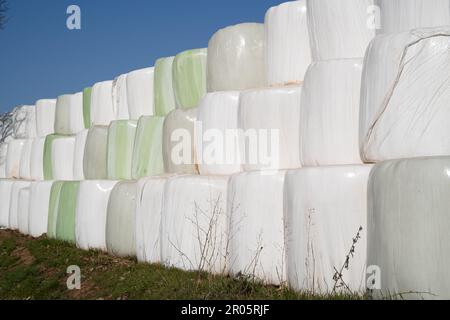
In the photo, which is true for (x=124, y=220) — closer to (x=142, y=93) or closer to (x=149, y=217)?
(x=149, y=217)

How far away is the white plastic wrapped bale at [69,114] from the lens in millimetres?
7664

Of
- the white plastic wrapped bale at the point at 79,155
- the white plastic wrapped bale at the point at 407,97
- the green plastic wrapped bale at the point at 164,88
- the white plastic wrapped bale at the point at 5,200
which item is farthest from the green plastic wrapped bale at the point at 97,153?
the white plastic wrapped bale at the point at 407,97

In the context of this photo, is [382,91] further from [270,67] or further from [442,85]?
[270,67]

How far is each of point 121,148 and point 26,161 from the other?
3220 mm

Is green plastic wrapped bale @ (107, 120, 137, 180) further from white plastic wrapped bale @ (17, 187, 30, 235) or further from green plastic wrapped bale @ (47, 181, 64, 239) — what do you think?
white plastic wrapped bale @ (17, 187, 30, 235)

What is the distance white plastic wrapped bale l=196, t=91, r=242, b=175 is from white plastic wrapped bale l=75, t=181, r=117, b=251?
1.75 m

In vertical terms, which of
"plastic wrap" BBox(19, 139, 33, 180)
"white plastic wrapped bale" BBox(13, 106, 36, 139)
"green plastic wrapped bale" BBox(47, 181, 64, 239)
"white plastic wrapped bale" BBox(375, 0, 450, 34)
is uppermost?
"white plastic wrapped bale" BBox(375, 0, 450, 34)

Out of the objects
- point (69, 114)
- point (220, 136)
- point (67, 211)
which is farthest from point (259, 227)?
point (69, 114)

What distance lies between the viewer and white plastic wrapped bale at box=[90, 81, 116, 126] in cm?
690

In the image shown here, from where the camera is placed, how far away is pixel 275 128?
4.06 meters

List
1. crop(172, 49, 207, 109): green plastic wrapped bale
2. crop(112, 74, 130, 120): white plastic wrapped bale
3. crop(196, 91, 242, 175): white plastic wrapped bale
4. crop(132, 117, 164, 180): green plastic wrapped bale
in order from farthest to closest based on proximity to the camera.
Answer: crop(112, 74, 130, 120): white plastic wrapped bale
crop(132, 117, 164, 180): green plastic wrapped bale
crop(172, 49, 207, 109): green plastic wrapped bale
crop(196, 91, 242, 175): white plastic wrapped bale

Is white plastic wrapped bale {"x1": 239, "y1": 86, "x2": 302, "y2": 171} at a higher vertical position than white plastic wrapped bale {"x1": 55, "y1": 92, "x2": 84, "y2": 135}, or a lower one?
lower

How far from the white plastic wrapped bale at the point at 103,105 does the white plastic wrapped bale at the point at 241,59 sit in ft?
8.01

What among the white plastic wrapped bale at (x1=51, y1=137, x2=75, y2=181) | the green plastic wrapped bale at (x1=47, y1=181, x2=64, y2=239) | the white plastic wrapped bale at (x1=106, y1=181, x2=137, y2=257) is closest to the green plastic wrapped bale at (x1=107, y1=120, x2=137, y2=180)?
the white plastic wrapped bale at (x1=106, y1=181, x2=137, y2=257)
